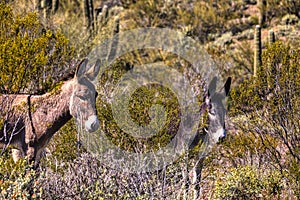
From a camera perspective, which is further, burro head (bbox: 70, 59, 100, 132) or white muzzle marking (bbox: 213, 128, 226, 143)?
white muzzle marking (bbox: 213, 128, 226, 143)

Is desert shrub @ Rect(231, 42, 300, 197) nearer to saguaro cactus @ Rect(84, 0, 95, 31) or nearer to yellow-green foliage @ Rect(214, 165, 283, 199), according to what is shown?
yellow-green foliage @ Rect(214, 165, 283, 199)

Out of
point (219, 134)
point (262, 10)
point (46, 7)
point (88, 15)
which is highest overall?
point (219, 134)

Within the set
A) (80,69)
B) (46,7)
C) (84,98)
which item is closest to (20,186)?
(84,98)

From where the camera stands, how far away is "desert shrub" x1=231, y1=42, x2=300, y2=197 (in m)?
8.60

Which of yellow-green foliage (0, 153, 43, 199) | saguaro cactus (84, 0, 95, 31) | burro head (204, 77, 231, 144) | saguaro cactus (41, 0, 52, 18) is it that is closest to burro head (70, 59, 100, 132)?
yellow-green foliage (0, 153, 43, 199)

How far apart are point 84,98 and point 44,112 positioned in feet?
2.41

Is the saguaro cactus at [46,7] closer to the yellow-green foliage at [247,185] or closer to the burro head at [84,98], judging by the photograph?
the burro head at [84,98]

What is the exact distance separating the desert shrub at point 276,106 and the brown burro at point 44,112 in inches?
110

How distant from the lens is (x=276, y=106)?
8.89m

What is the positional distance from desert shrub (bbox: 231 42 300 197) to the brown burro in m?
2.80

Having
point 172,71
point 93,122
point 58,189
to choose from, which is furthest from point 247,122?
point 172,71

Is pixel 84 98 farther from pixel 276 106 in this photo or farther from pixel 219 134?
pixel 276 106

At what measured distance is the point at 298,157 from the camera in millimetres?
8656

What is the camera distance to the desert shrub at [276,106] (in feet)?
28.2
